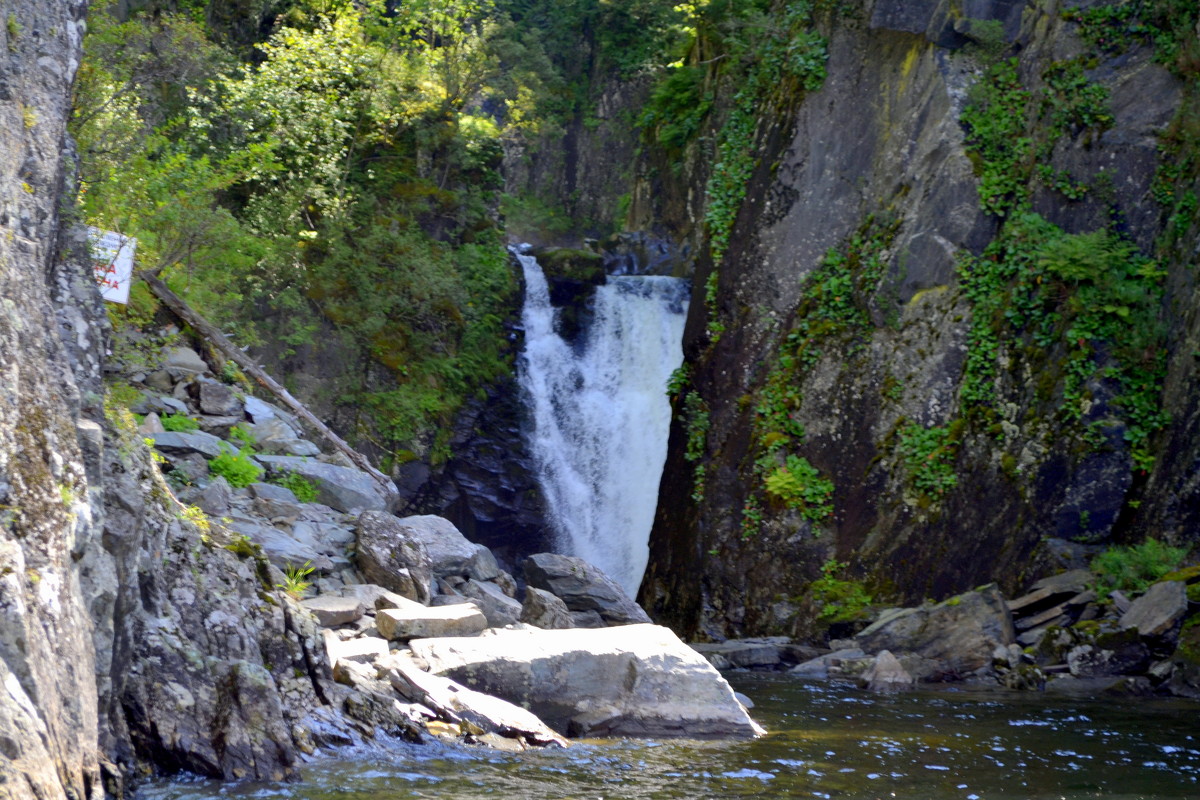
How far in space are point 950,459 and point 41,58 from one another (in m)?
11.9

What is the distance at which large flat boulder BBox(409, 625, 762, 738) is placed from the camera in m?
7.65

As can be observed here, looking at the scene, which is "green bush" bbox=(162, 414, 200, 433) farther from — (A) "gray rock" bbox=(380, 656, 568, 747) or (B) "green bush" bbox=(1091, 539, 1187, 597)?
(B) "green bush" bbox=(1091, 539, 1187, 597)

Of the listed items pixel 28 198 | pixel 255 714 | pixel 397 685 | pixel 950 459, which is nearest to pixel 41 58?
pixel 28 198

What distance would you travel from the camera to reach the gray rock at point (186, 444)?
10500 mm

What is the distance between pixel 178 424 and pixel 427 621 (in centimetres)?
444

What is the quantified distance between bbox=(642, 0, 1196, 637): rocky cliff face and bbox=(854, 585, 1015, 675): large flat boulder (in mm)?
1521

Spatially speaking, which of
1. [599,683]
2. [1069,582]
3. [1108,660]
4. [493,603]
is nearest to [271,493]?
[493,603]

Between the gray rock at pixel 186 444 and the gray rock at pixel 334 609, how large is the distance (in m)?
2.90

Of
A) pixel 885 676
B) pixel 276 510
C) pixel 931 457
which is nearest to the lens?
pixel 276 510

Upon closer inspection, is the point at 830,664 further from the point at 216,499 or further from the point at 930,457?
the point at 216,499

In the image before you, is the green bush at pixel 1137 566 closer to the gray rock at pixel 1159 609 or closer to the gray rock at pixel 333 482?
the gray rock at pixel 1159 609

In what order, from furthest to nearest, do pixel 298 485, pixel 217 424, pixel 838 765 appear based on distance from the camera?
pixel 217 424 < pixel 298 485 < pixel 838 765

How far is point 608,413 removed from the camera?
67.3 ft

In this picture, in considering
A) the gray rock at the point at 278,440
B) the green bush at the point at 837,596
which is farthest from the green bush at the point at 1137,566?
the gray rock at the point at 278,440
